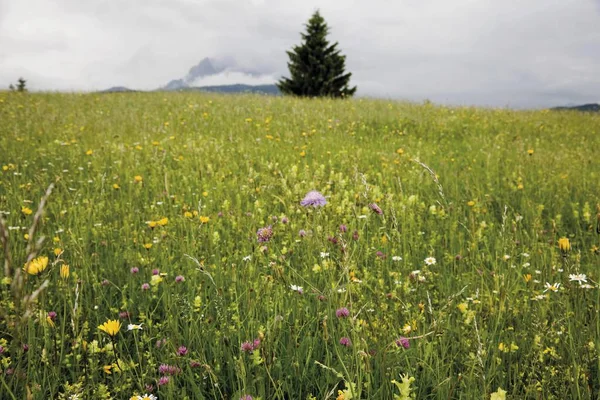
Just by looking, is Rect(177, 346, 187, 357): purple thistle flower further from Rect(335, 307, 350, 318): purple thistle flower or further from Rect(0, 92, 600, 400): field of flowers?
Rect(335, 307, 350, 318): purple thistle flower

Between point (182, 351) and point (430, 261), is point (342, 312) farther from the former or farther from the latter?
point (430, 261)

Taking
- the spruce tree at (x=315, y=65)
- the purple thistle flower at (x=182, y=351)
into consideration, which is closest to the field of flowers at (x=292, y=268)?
the purple thistle flower at (x=182, y=351)

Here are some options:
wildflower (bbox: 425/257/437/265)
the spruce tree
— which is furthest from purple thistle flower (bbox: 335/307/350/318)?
the spruce tree

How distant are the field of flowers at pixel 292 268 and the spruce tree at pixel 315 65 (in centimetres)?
2260

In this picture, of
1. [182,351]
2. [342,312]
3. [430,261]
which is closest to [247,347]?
[182,351]

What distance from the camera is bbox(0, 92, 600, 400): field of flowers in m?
1.61

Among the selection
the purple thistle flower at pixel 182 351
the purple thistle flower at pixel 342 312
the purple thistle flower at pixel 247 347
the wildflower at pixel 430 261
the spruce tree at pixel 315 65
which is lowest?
the purple thistle flower at pixel 182 351

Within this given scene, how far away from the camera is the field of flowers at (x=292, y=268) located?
1610 mm

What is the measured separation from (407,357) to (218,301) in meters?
0.92

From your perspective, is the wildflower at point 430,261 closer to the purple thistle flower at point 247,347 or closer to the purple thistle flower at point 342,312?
the purple thistle flower at point 342,312

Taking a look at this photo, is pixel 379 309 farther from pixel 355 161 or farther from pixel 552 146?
pixel 552 146

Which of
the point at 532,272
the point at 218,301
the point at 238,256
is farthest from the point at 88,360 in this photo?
the point at 532,272

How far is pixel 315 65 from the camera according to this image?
29.0m

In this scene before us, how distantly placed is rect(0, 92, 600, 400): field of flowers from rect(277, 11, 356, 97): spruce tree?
2260 cm
